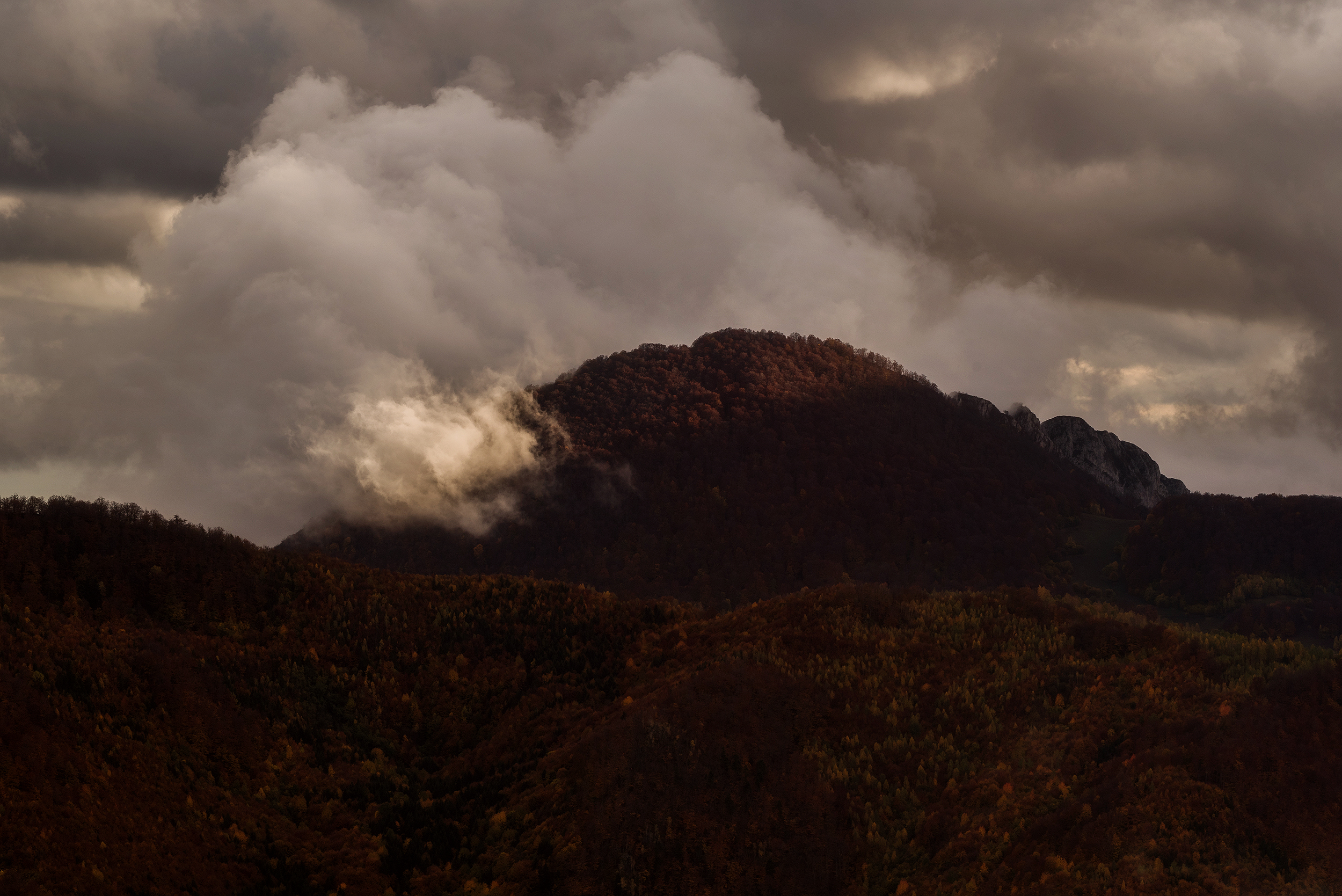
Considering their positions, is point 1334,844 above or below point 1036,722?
below

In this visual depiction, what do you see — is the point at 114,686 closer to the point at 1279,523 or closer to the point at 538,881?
the point at 538,881

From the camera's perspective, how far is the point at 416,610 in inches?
1930

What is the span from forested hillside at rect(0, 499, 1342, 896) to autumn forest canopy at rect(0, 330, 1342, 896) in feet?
0.41

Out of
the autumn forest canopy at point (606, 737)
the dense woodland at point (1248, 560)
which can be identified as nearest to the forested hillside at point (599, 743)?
the autumn forest canopy at point (606, 737)

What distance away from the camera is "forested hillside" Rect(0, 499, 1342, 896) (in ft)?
95.6

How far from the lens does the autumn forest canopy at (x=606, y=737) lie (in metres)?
29.2

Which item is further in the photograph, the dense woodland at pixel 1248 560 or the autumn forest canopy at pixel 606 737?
the dense woodland at pixel 1248 560

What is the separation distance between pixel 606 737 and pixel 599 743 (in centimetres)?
45

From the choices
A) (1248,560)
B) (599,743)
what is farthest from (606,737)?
(1248,560)

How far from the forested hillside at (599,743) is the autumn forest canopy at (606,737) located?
→ 125 mm

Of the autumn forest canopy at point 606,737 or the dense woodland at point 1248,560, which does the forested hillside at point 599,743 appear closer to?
the autumn forest canopy at point 606,737

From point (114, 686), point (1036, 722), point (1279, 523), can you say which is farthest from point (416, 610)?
point (1279, 523)

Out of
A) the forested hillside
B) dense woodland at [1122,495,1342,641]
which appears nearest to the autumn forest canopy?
the forested hillside

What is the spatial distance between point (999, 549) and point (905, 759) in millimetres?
161562
